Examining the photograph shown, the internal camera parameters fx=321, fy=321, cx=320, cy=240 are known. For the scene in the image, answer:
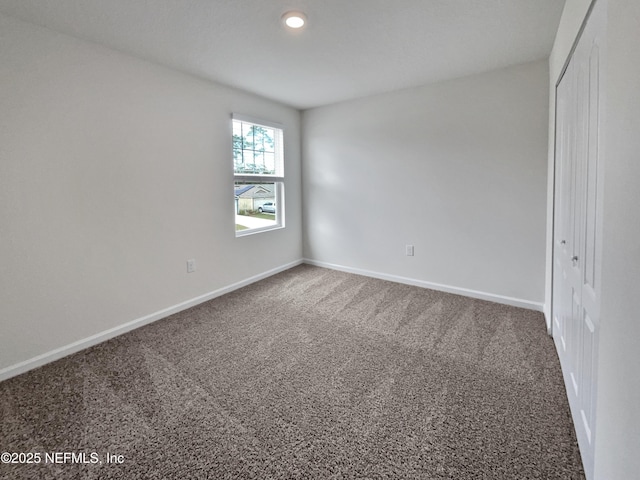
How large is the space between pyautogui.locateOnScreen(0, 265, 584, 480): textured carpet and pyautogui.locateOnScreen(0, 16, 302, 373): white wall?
365 millimetres

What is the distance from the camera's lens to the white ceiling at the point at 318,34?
2047mm

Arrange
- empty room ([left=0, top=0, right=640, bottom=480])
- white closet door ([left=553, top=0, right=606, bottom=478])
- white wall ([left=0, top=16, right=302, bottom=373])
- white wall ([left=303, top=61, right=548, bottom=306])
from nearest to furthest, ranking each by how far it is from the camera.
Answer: white closet door ([left=553, top=0, right=606, bottom=478])
empty room ([left=0, top=0, right=640, bottom=480])
white wall ([left=0, top=16, right=302, bottom=373])
white wall ([left=303, top=61, right=548, bottom=306])

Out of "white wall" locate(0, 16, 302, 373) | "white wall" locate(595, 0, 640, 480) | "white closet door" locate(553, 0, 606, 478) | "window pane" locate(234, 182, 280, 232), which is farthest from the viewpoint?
"window pane" locate(234, 182, 280, 232)

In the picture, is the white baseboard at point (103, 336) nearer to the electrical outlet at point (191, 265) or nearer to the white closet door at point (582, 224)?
the electrical outlet at point (191, 265)

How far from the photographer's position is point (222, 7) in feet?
6.70

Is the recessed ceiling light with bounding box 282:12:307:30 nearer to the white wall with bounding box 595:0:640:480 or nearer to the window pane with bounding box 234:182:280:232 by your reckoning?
the white wall with bounding box 595:0:640:480

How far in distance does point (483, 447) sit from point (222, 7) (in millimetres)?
2889

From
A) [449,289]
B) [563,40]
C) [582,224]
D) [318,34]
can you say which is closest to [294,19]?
[318,34]

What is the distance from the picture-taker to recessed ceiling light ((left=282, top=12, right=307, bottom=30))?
2117mm

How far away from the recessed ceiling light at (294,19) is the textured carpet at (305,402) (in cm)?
237

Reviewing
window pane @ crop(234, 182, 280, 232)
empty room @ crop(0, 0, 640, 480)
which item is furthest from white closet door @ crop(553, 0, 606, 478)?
window pane @ crop(234, 182, 280, 232)

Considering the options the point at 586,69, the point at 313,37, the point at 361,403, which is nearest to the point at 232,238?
the point at 313,37

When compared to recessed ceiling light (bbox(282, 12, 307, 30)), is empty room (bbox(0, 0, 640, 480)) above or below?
below

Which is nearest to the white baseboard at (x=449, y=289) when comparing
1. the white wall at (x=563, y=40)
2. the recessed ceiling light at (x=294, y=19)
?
the white wall at (x=563, y=40)
